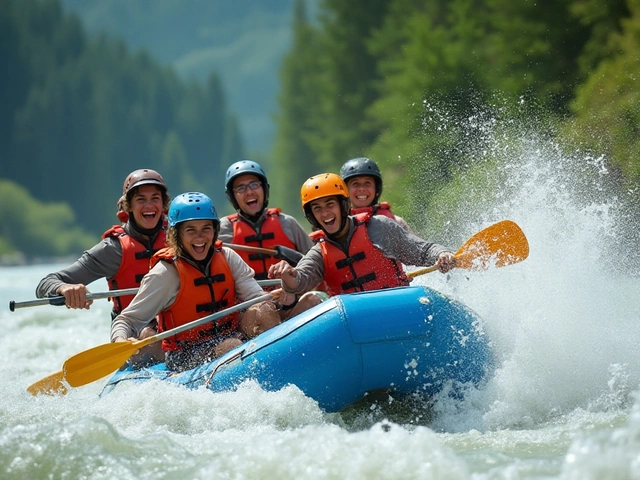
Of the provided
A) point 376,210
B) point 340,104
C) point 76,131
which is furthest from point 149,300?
point 76,131

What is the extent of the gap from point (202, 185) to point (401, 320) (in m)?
94.3

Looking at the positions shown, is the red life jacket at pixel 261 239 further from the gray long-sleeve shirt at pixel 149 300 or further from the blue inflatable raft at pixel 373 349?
the blue inflatable raft at pixel 373 349

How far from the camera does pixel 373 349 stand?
530 centimetres

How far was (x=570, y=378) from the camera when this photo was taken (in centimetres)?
561

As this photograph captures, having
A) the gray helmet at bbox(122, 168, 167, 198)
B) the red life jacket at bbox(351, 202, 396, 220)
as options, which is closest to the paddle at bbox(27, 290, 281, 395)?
the gray helmet at bbox(122, 168, 167, 198)

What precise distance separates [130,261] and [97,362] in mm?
1172

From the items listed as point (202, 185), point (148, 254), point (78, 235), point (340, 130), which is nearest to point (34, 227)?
point (78, 235)

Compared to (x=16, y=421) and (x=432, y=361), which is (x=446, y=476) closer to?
(x=432, y=361)

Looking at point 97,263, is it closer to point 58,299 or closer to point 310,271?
point 58,299

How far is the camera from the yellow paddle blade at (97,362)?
5988 millimetres

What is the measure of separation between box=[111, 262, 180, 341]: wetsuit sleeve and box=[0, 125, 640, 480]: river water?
1.31 ft

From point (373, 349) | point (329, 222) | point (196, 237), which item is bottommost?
point (373, 349)

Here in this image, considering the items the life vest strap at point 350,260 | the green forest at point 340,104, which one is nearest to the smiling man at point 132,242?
the life vest strap at point 350,260

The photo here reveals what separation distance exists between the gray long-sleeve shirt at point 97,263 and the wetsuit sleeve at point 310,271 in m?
1.47
